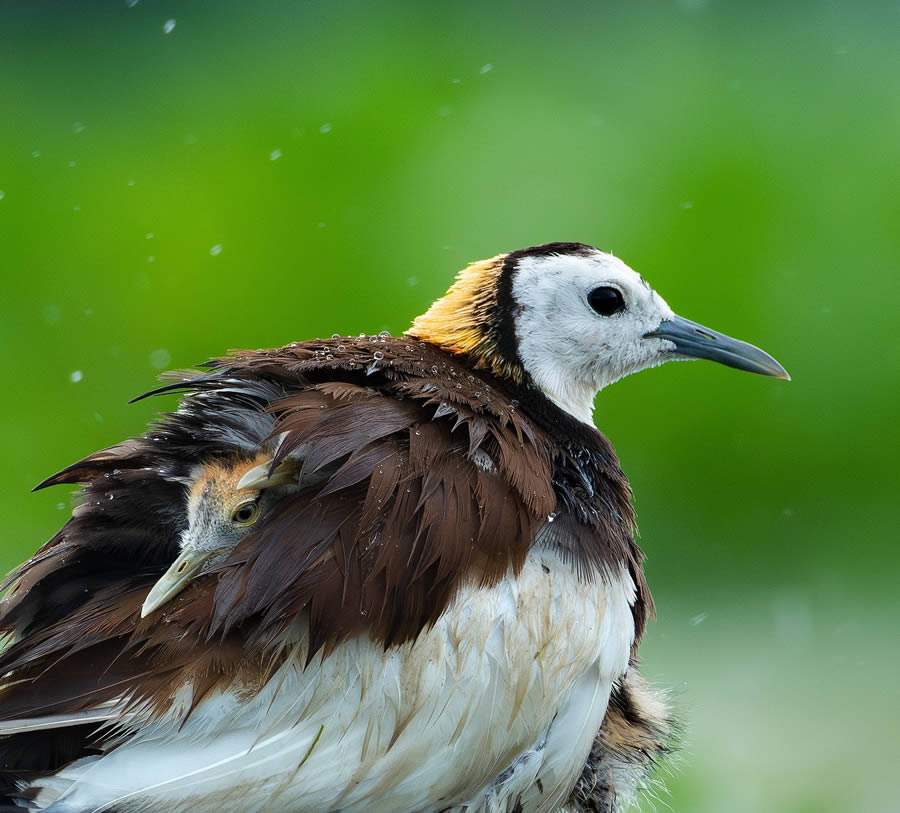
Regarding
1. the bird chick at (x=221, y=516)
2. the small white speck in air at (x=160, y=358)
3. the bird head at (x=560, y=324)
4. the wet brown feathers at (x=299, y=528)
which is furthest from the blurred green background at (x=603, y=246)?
the bird chick at (x=221, y=516)

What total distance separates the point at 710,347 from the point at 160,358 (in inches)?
139

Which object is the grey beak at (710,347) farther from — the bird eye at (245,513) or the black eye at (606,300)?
the bird eye at (245,513)

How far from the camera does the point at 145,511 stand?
2191 mm

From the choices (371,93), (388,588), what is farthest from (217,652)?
(371,93)

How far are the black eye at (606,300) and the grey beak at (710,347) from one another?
4.1 inches

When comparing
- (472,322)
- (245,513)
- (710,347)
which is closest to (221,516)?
(245,513)

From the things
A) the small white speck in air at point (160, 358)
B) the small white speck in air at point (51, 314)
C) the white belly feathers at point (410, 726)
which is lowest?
the small white speck in air at point (160, 358)

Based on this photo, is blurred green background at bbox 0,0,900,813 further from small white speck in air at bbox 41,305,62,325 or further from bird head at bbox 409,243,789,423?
bird head at bbox 409,243,789,423

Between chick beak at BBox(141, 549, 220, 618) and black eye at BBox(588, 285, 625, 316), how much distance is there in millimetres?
955

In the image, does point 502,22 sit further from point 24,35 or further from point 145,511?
→ point 145,511

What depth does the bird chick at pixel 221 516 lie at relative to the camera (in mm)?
2000

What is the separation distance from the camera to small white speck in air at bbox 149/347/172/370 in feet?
18.6

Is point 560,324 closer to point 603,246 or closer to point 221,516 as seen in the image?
point 221,516

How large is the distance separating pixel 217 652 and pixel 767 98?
18.7 ft
